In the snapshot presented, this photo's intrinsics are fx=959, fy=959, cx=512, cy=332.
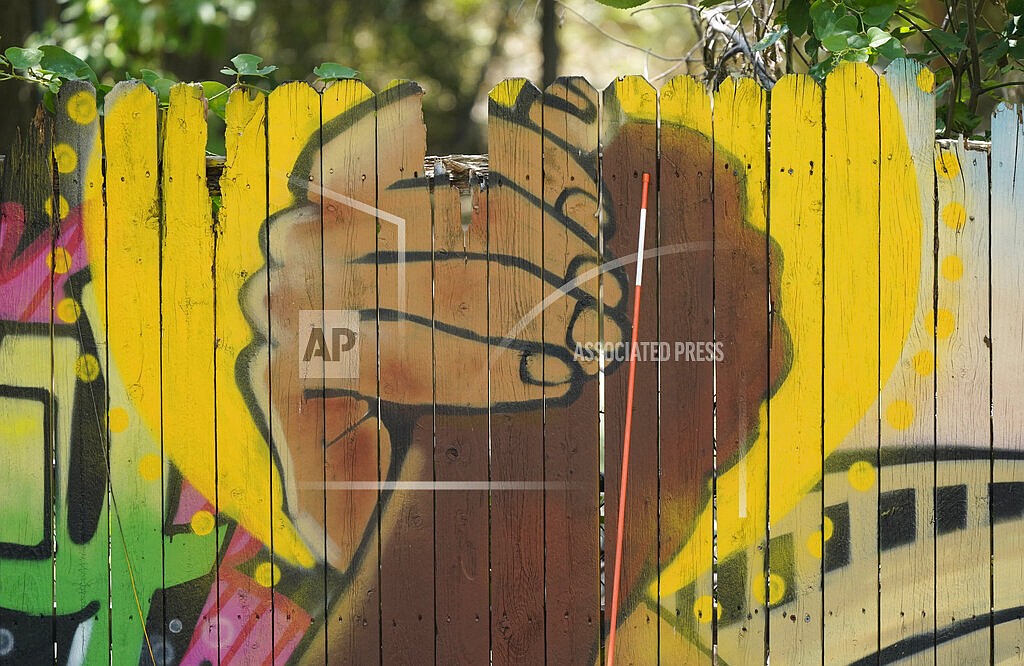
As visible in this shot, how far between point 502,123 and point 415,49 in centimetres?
1071

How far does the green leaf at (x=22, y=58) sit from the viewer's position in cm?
302

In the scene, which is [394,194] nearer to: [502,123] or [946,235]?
[502,123]

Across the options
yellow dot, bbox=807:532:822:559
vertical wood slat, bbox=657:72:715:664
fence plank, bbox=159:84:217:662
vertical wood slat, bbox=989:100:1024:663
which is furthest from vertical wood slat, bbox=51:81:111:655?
vertical wood slat, bbox=989:100:1024:663

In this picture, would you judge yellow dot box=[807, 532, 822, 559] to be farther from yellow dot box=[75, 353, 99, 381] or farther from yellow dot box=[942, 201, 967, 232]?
yellow dot box=[75, 353, 99, 381]

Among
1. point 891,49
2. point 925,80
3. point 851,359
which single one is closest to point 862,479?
point 851,359

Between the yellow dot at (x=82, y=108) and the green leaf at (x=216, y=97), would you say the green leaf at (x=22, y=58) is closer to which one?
the yellow dot at (x=82, y=108)

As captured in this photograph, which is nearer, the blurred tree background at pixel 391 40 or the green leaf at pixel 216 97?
the green leaf at pixel 216 97

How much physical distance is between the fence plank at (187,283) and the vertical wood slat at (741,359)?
155 centimetres

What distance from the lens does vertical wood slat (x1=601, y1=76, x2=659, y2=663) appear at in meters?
2.91

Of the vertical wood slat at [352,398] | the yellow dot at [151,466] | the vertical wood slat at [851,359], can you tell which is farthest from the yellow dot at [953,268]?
the yellow dot at [151,466]

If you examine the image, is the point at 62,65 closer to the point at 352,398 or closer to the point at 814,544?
the point at 352,398

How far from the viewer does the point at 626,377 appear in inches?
115

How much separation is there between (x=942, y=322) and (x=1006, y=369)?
0.85ft

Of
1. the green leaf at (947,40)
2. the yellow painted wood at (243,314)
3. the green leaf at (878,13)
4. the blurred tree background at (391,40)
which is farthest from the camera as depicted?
the blurred tree background at (391,40)
